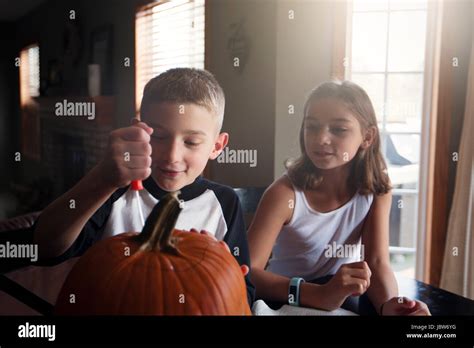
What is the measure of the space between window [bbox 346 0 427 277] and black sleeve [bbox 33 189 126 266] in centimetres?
68

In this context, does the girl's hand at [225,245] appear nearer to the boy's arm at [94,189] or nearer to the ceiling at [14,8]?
the boy's arm at [94,189]

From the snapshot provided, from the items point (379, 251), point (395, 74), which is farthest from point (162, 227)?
point (395, 74)

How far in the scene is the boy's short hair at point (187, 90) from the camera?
4.28 feet

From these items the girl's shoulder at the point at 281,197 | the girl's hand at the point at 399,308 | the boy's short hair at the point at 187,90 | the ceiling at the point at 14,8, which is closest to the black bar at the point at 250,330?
the girl's hand at the point at 399,308

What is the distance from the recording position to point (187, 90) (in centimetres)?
131

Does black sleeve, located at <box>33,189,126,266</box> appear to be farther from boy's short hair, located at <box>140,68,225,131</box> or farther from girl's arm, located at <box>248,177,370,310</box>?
girl's arm, located at <box>248,177,370,310</box>

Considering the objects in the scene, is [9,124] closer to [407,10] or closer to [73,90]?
[73,90]

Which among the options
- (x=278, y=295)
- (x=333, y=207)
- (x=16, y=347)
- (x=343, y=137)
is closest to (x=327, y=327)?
(x=278, y=295)

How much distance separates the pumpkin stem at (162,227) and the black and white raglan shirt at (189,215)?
0.05 m

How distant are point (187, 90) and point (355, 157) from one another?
46cm

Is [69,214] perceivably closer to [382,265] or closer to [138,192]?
[138,192]

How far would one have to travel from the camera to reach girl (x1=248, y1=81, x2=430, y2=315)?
1.38m

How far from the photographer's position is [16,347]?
1.40 meters

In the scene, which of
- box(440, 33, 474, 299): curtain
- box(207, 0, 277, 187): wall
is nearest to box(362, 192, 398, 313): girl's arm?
box(440, 33, 474, 299): curtain
